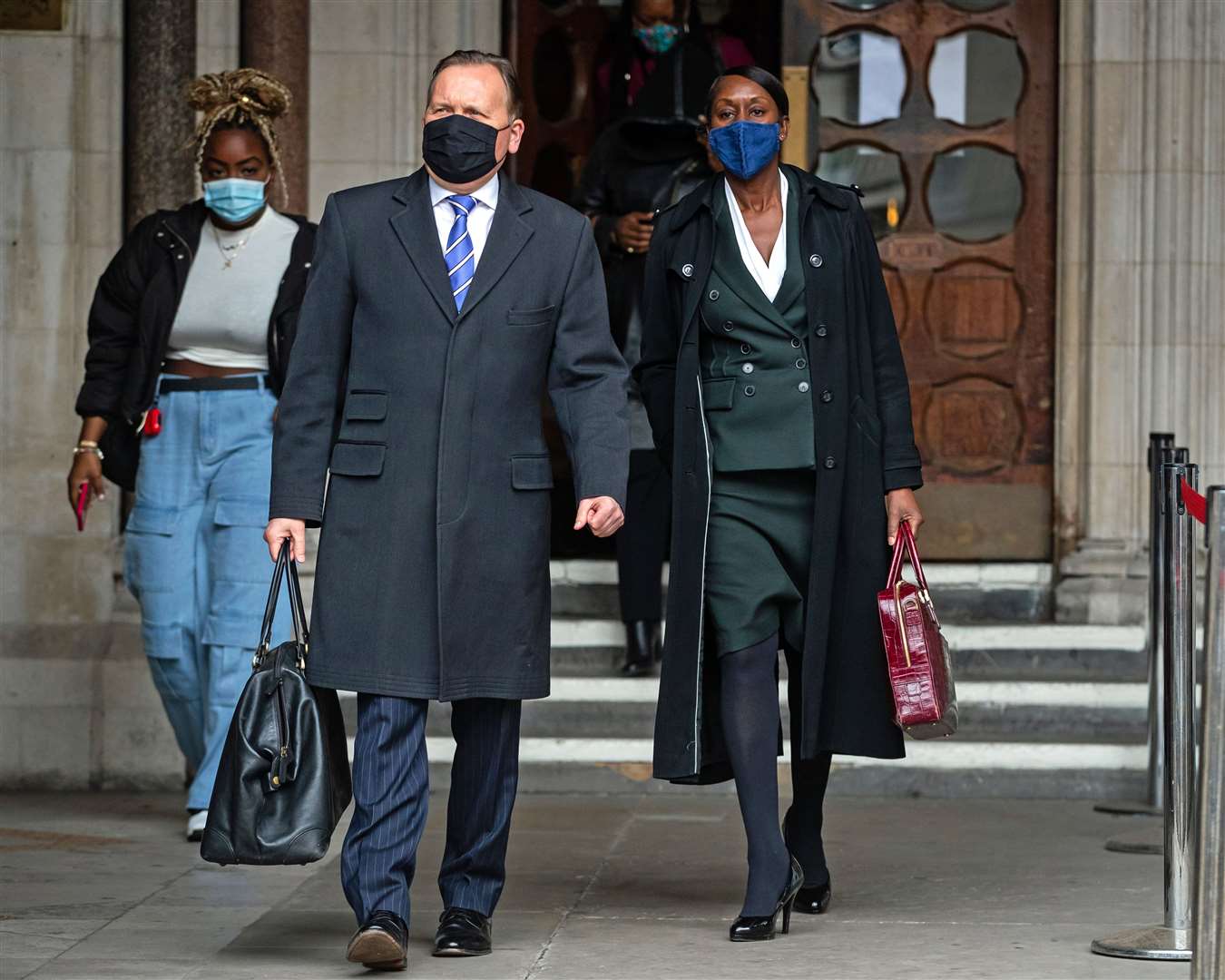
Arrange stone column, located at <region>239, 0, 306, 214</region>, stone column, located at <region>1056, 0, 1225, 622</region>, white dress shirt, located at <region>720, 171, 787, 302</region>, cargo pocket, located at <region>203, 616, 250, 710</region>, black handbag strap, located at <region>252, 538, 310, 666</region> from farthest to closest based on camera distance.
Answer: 1. stone column, located at <region>1056, 0, 1225, 622</region>
2. stone column, located at <region>239, 0, 306, 214</region>
3. cargo pocket, located at <region>203, 616, 250, 710</region>
4. white dress shirt, located at <region>720, 171, 787, 302</region>
5. black handbag strap, located at <region>252, 538, 310, 666</region>

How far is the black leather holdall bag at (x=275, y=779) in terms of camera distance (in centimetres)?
472

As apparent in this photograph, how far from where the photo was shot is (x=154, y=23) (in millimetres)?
7984

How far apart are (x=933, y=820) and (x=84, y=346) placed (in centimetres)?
343

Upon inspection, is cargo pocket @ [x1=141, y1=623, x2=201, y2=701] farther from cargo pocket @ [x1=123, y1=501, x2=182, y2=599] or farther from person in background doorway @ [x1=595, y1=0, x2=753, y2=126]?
person in background doorway @ [x1=595, y1=0, x2=753, y2=126]

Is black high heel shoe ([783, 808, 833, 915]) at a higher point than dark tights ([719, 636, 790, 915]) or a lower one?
lower

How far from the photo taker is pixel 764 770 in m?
5.12

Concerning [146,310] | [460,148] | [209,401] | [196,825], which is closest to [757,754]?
[460,148]

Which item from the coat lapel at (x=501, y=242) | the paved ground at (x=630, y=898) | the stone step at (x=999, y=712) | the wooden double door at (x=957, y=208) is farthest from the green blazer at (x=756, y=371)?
the wooden double door at (x=957, y=208)

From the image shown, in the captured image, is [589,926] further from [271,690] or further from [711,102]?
[711,102]

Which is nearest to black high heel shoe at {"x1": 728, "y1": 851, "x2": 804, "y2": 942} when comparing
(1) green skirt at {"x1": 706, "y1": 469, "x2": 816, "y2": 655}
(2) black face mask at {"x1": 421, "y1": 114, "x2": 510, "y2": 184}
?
(1) green skirt at {"x1": 706, "y1": 469, "x2": 816, "y2": 655}

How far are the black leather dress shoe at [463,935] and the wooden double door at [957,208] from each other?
423 centimetres

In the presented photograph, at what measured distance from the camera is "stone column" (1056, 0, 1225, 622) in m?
8.22

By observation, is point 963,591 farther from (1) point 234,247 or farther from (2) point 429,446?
(2) point 429,446

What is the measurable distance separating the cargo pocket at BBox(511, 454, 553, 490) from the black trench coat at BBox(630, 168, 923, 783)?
46 cm
